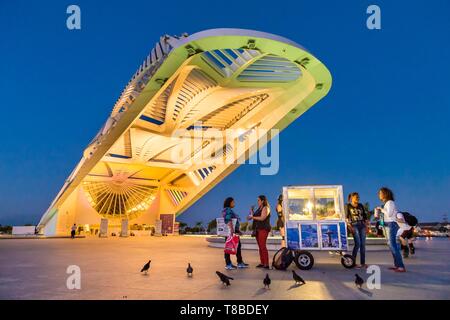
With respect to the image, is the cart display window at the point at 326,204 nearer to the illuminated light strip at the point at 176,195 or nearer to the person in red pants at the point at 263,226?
the person in red pants at the point at 263,226

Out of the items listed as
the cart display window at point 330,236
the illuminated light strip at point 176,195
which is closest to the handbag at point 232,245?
the cart display window at point 330,236

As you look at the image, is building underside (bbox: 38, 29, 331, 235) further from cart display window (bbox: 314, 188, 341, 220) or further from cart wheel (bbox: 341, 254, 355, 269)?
cart wheel (bbox: 341, 254, 355, 269)

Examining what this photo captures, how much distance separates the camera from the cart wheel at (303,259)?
6.17 m

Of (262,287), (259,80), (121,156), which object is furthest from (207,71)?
(121,156)

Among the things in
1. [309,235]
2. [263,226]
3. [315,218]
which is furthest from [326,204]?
[263,226]

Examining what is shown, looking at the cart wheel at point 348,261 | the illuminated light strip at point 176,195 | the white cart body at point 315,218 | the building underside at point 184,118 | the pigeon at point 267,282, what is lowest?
the cart wheel at point 348,261

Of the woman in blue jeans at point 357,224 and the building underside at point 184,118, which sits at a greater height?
the building underside at point 184,118

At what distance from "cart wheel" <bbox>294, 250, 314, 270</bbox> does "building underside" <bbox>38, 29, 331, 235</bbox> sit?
10464 mm

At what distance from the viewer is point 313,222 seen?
6480 mm

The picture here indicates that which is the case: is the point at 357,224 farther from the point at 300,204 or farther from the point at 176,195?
the point at 176,195

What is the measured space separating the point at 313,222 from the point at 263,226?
1086mm

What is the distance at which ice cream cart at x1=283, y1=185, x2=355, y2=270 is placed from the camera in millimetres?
6324
